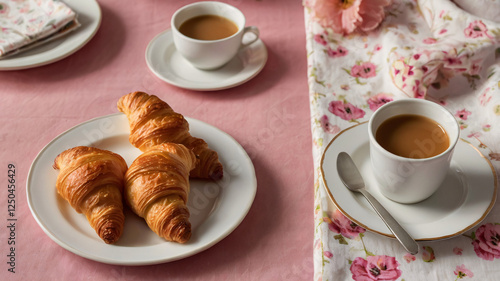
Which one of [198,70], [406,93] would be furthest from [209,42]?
[406,93]

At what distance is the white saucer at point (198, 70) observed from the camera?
Answer: 112cm

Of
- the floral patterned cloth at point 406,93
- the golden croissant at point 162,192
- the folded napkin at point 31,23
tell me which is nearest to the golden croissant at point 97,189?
the golden croissant at point 162,192

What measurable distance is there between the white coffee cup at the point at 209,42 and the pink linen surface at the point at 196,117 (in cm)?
7

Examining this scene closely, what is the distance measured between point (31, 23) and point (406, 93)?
82 centimetres

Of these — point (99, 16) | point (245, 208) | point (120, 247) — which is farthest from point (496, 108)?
point (99, 16)

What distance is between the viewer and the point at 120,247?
2.61ft

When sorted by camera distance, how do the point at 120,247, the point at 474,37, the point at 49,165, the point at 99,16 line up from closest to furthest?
the point at 120,247 → the point at 49,165 → the point at 474,37 → the point at 99,16

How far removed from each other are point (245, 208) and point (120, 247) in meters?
0.20

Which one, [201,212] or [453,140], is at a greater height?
[453,140]

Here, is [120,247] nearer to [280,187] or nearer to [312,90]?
[280,187]

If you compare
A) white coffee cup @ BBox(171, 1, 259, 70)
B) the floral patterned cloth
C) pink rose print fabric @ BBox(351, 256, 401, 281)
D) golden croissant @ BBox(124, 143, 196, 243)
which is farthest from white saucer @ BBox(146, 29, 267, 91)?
pink rose print fabric @ BBox(351, 256, 401, 281)

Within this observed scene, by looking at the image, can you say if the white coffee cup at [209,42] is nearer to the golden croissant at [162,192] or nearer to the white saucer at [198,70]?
the white saucer at [198,70]

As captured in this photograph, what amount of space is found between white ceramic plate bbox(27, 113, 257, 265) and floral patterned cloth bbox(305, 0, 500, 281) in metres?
0.14

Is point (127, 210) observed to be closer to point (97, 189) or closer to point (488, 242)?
point (97, 189)
